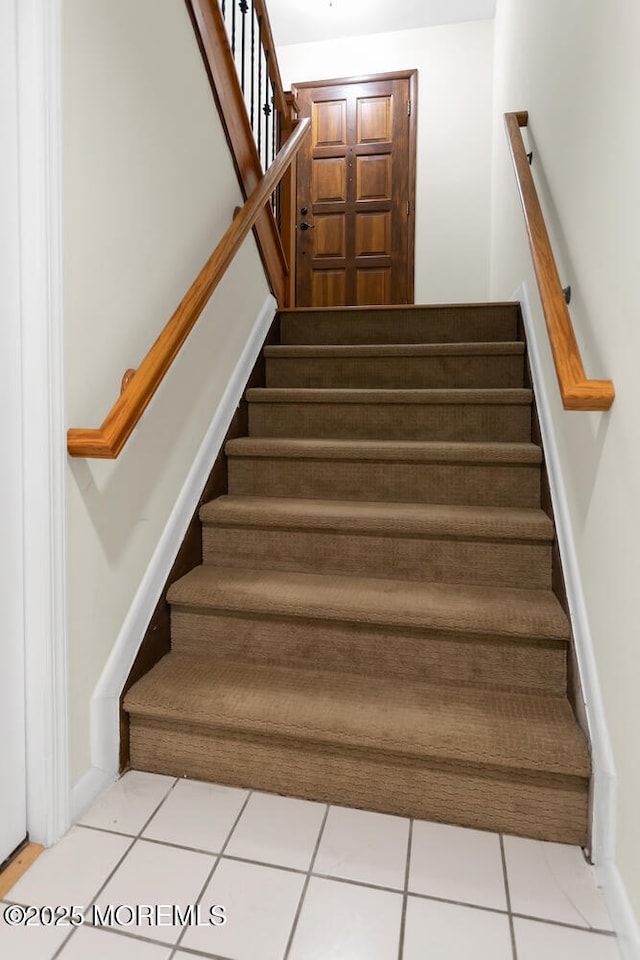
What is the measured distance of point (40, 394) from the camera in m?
1.17

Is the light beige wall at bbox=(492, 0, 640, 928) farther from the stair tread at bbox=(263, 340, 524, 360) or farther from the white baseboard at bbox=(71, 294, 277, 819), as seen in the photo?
the white baseboard at bbox=(71, 294, 277, 819)

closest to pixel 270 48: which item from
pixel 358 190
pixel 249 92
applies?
pixel 249 92

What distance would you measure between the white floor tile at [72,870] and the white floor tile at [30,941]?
5 centimetres

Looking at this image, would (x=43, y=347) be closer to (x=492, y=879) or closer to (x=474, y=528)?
(x=474, y=528)

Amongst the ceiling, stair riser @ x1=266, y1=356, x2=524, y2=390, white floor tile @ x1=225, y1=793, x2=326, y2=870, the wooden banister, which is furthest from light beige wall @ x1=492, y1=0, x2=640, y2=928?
the ceiling

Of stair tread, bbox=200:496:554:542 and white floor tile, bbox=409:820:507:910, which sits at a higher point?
stair tread, bbox=200:496:554:542

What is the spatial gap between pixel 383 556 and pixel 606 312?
0.91 metres

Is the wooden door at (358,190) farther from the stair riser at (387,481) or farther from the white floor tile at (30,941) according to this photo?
the white floor tile at (30,941)

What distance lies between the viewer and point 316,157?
4402 mm

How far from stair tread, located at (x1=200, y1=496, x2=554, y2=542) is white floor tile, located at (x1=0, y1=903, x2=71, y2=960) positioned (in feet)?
3.58

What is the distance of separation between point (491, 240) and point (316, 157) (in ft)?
4.84

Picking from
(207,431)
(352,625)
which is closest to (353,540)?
(352,625)

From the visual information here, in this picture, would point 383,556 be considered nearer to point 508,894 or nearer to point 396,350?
point 508,894

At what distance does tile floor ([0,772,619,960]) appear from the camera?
1011mm
